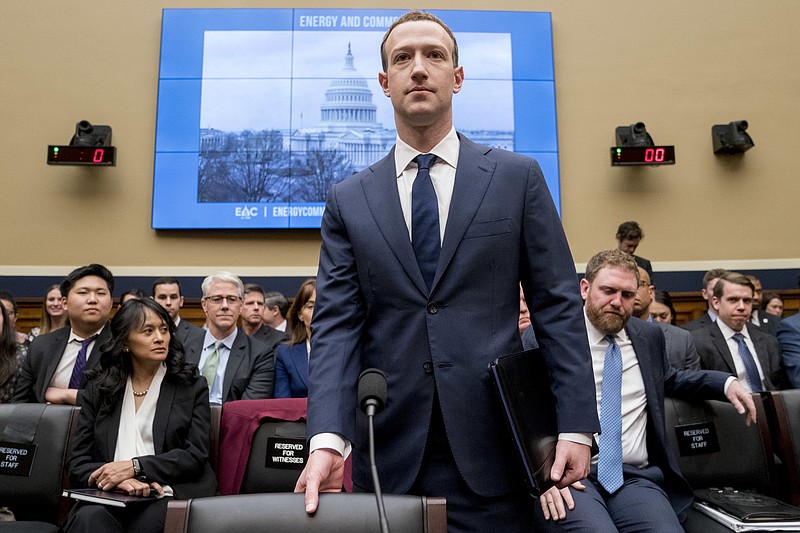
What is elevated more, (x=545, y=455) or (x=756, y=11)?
(x=756, y=11)

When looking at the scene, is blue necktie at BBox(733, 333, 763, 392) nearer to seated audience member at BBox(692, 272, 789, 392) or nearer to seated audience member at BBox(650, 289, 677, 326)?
seated audience member at BBox(692, 272, 789, 392)

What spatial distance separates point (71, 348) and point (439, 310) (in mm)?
2739

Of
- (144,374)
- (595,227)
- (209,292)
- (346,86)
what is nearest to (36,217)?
(346,86)

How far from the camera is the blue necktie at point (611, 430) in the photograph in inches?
95.2

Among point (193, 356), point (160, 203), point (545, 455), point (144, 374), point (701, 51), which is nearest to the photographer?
point (545, 455)

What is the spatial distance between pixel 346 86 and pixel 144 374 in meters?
4.65

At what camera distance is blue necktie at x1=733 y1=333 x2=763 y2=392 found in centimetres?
416

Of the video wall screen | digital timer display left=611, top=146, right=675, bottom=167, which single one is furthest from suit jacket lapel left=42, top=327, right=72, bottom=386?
digital timer display left=611, top=146, right=675, bottom=167

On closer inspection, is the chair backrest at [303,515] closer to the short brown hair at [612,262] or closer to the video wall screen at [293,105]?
the short brown hair at [612,262]

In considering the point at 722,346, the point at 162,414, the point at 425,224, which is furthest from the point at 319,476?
the point at 722,346

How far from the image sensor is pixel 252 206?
22.5 feet

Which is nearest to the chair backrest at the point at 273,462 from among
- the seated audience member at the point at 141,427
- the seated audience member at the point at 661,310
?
the seated audience member at the point at 141,427

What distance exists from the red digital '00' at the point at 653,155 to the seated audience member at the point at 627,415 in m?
4.49

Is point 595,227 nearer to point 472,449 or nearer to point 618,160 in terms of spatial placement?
point 618,160
